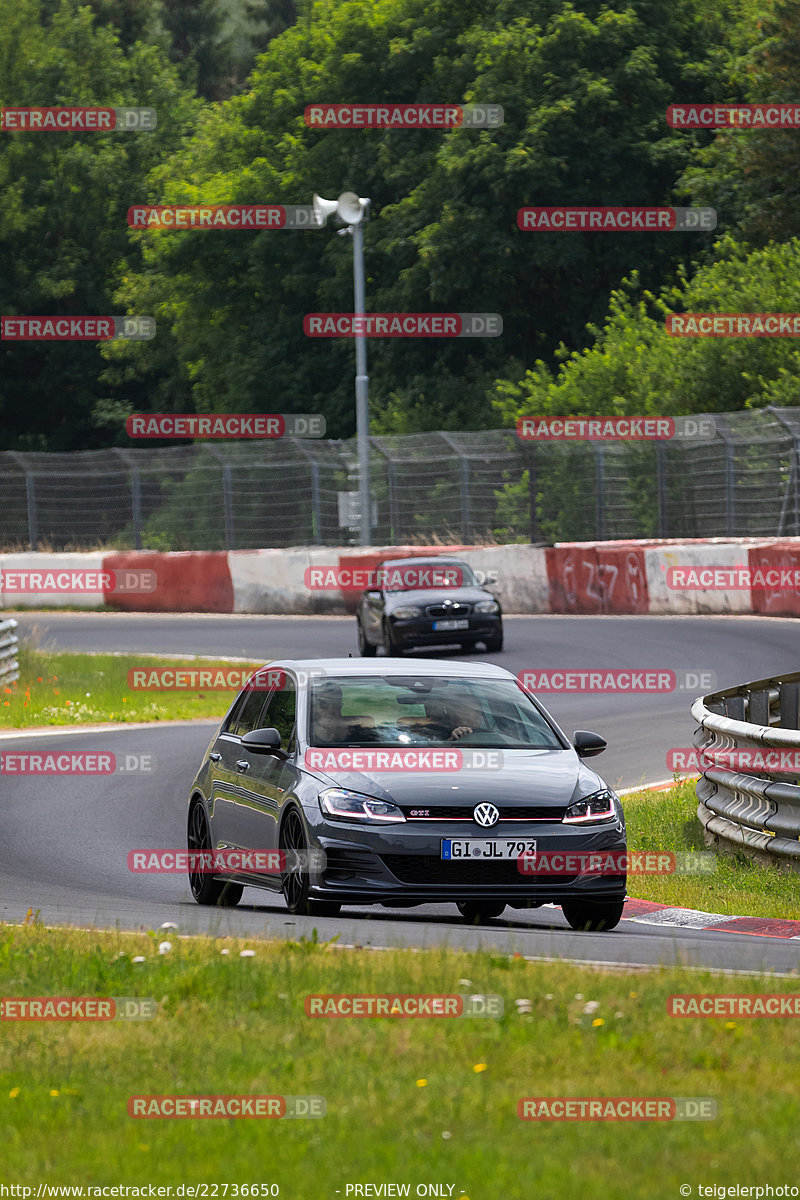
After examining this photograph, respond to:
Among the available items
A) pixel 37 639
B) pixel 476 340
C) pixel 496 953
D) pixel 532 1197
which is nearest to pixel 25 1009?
pixel 496 953

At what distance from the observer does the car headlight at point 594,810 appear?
10.1m

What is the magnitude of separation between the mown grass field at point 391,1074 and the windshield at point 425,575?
20.0 meters

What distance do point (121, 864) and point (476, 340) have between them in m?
44.4

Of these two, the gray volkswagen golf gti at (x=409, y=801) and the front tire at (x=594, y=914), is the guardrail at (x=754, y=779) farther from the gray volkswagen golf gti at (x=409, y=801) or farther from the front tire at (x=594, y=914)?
the front tire at (x=594, y=914)

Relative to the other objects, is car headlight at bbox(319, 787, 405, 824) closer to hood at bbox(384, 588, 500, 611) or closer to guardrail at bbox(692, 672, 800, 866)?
guardrail at bbox(692, 672, 800, 866)

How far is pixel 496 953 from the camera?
835cm

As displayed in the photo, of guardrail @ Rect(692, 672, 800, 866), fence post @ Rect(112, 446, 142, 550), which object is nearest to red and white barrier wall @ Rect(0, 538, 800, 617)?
fence post @ Rect(112, 446, 142, 550)

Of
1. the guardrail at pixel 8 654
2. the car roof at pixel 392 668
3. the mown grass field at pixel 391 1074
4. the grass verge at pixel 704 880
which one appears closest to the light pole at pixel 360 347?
the guardrail at pixel 8 654

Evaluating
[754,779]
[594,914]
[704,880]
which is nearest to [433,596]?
[704,880]

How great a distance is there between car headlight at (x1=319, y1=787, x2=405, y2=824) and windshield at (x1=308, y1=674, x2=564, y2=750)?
0.68 metres

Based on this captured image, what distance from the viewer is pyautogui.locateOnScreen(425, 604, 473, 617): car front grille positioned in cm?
2742

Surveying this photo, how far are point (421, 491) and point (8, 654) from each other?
12234 mm

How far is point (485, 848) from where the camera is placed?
9.87 m

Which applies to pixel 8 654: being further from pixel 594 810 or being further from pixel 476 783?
pixel 594 810
